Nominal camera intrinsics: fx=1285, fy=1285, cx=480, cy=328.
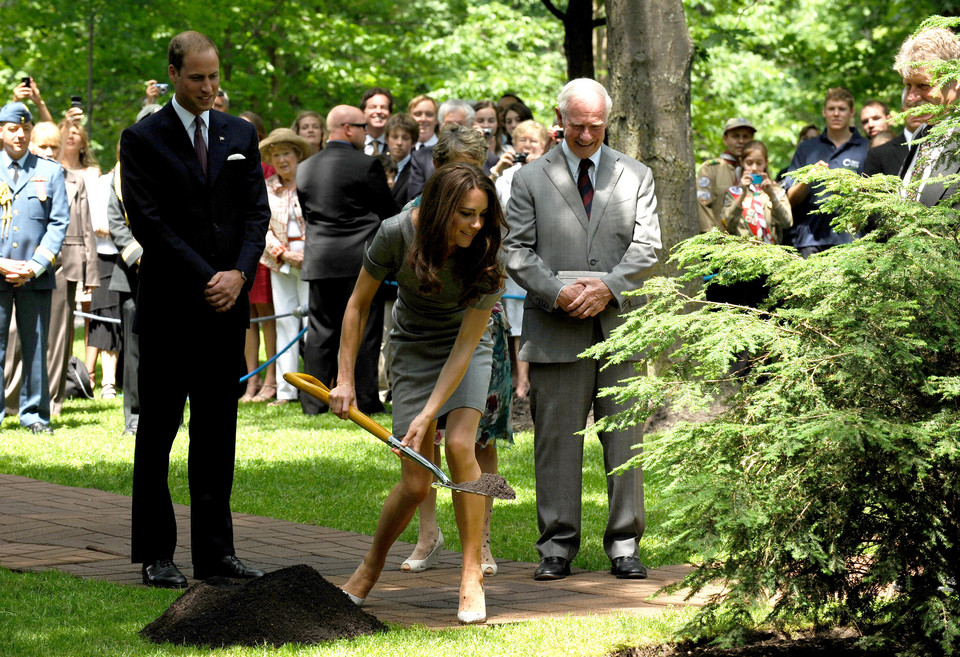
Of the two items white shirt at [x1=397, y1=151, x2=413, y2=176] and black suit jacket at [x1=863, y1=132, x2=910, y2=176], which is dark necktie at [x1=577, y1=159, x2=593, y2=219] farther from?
white shirt at [x1=397, y1=151, x2=413, y2=176]

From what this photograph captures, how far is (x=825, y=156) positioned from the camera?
1242 cm

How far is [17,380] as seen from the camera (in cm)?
1292

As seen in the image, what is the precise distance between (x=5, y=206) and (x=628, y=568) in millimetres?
6950

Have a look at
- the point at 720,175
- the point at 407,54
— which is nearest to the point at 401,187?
the point at 720,175

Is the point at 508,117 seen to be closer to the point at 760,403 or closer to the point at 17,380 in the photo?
the point at 17,380

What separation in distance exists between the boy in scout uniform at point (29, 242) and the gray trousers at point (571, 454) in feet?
18.8

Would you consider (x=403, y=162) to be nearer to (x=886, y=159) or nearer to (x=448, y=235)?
(x=886, y=159)

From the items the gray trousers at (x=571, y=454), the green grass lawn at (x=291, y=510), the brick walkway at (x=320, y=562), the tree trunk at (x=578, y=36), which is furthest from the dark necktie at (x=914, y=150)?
the tree trunk at (x=578, y=36)

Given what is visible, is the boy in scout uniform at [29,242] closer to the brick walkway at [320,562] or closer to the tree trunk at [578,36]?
the brick walkway at [320,562]

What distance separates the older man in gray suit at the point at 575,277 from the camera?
675 cm

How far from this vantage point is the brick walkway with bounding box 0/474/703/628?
5.87m

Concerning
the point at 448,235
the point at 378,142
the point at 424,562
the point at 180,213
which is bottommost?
the point at 424,562

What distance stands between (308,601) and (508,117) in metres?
8.77

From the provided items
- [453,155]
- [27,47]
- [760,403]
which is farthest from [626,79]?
[27,47]
